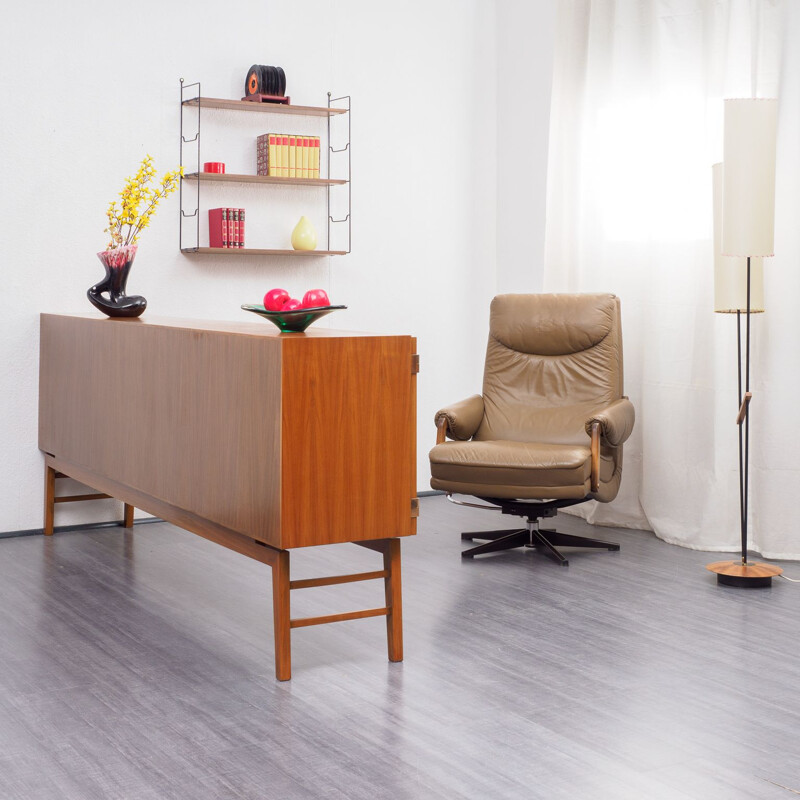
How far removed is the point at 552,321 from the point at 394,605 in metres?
2.02

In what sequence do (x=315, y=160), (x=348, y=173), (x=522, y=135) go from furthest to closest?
(x=522, y=135)
(x=348, y=173)
(x=315, y=160)

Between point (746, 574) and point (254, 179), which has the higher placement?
point (254, 179)

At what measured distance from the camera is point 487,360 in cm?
490

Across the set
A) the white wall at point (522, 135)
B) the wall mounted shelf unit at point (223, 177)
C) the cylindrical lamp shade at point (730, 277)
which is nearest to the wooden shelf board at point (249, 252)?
the wall mounted shelf unit at point (223, 177)

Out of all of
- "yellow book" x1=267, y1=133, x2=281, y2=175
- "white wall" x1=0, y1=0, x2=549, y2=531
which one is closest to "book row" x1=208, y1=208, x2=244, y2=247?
"white wall" x1=0, y1=0, x2=549, y2=531

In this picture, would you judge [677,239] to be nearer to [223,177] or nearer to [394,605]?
[223,177]

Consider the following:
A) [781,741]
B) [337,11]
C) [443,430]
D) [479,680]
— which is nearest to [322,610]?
[479,680]

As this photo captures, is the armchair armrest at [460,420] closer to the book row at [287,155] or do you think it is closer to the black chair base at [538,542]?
the black chair base at [538,542]

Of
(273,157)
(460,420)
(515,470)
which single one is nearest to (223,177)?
(273,157)

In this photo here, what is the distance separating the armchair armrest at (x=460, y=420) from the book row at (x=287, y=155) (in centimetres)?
136

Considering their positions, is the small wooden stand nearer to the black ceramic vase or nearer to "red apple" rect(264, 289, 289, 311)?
the black ceramic vase

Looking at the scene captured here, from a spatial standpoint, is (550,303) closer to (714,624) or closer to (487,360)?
(487,360)

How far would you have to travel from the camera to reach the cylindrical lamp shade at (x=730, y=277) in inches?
160

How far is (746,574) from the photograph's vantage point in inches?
151
